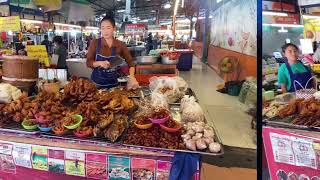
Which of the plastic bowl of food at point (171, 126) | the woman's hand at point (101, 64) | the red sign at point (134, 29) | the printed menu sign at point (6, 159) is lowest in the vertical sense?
the printed menu sign at point (6, 159)

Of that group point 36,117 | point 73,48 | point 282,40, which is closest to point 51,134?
point 36,117

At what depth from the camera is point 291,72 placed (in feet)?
13.9

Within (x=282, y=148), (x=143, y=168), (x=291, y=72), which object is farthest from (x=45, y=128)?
(x=291, y=72)

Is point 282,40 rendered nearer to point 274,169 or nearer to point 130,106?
point 130,106

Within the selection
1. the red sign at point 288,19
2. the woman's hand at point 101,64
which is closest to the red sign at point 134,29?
the red sign at point 288,19

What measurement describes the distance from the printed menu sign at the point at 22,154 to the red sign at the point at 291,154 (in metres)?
1.63

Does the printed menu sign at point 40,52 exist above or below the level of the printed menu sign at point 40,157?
above

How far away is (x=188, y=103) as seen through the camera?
2809 millimetres

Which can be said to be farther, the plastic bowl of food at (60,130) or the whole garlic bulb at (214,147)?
the plastic bowl of food at (60,130)

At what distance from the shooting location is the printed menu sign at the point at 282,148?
1.59 metres

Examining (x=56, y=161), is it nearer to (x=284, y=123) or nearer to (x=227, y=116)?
(x=284, y=123)

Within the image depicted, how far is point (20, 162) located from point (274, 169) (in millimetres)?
1755

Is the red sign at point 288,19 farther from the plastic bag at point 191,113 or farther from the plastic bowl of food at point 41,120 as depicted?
the plastic bowl of food at point 41,120

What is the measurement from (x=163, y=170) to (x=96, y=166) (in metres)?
0.46
